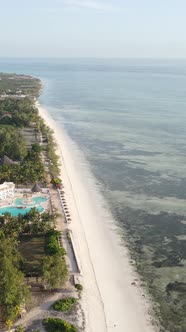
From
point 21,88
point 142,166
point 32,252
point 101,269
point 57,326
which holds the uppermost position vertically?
point 21,88

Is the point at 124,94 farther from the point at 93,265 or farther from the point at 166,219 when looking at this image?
the point at 93,265

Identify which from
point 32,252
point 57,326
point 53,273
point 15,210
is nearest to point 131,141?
point 15,210

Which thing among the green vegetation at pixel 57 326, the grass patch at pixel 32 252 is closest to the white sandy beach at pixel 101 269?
the green vegetation at pixel 57 326

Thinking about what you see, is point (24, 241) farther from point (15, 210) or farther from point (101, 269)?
point (101, 269)

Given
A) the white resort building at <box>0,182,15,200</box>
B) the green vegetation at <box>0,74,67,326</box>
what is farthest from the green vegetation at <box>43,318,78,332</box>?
the white resort building at <box>0,182,15,200</box>

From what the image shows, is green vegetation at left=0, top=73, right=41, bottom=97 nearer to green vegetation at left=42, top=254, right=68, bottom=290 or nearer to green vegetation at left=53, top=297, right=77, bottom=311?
green vegetation at left=42, top=254, right=68, bottom=290

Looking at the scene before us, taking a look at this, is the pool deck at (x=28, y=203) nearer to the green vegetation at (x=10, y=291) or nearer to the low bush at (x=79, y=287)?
the low bush at (x=79, y=287)
